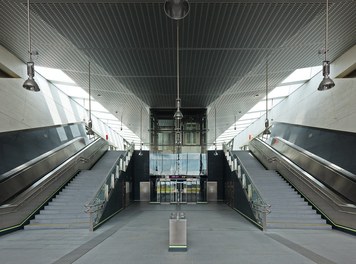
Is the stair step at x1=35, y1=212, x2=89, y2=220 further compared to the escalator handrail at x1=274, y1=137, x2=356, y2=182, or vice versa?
the stair step at x1=35, y1=212, x2=89, y2=220

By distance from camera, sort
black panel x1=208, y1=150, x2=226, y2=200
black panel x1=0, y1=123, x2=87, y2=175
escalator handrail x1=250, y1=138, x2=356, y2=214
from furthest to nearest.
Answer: black panel x1=208, y1=150, x2=226, y2=200 < black panel x1=0, y1=123, x2=87, y2=175 < escalator handrail x1=250, y1=138, x2=356, y2=214

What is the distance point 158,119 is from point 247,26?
13006 millimetres

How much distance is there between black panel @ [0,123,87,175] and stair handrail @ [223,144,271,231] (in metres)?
8.61

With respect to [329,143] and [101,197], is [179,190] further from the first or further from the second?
[329,143]

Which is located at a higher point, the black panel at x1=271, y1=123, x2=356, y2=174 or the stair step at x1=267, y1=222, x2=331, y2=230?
the black panel at x1=271, y1=123, x2=356, y2=174

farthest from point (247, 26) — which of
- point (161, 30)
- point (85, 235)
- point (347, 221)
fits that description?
point (85, 235)

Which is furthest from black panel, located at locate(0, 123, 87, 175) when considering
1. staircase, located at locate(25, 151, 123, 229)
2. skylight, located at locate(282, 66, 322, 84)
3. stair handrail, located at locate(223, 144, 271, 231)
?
skylight, located at locate(282, 66, 322, 84)

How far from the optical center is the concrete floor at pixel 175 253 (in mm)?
5648

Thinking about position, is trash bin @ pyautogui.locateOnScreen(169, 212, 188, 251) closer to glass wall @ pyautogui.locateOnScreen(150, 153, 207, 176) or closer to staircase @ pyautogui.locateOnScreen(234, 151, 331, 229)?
staircase @ pyautogui.locateOnScreen(234, 151, 331, 229)

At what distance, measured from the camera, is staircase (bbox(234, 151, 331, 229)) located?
8.95 metres

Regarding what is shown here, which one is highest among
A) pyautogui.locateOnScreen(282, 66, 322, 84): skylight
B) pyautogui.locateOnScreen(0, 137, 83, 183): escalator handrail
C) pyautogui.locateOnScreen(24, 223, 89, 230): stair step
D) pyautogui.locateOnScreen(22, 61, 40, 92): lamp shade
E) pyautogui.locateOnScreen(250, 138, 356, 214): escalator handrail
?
pyautogui.locateOnScreen(282, 66, 322, 84): skylight

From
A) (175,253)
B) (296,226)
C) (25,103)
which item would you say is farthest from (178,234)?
(25,103)

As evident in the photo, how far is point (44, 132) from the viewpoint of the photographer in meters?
13.6

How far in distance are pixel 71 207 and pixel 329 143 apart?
34.4 feet
